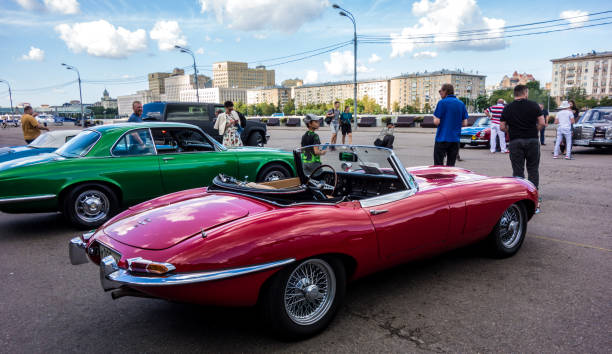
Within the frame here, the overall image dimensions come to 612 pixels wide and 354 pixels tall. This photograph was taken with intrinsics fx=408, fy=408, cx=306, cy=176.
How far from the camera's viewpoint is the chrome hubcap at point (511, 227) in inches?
152

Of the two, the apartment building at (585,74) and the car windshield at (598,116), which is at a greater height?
the apartment building at (585,74)

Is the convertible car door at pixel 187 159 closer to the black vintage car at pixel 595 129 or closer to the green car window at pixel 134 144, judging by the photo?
the green car window at pixel 134 144

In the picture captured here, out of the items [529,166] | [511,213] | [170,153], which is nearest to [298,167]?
[511,213]

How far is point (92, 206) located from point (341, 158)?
11.2ft

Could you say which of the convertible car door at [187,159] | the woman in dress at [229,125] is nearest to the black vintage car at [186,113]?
the woman in dress at [229,125]

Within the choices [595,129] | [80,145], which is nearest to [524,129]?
[80,145]

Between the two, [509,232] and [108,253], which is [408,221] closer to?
[509,232]

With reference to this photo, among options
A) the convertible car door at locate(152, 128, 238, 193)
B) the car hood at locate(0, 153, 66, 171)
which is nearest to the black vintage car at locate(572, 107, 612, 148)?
the convertible car door at locate(152, 128, 238, 193)

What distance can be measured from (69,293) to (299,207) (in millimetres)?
2112

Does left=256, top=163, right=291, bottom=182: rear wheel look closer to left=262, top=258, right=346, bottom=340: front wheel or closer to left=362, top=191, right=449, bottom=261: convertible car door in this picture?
left=362, top=191, right=449, bottom=261: convertible car door

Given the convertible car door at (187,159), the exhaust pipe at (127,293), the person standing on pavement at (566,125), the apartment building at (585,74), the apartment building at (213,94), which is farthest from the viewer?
the apartment building at (213,94)

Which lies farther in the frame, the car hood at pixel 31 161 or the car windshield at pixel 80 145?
the car windshield at pixel 80 145

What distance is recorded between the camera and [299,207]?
8.91ft

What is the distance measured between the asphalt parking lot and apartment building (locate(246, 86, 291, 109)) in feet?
555
